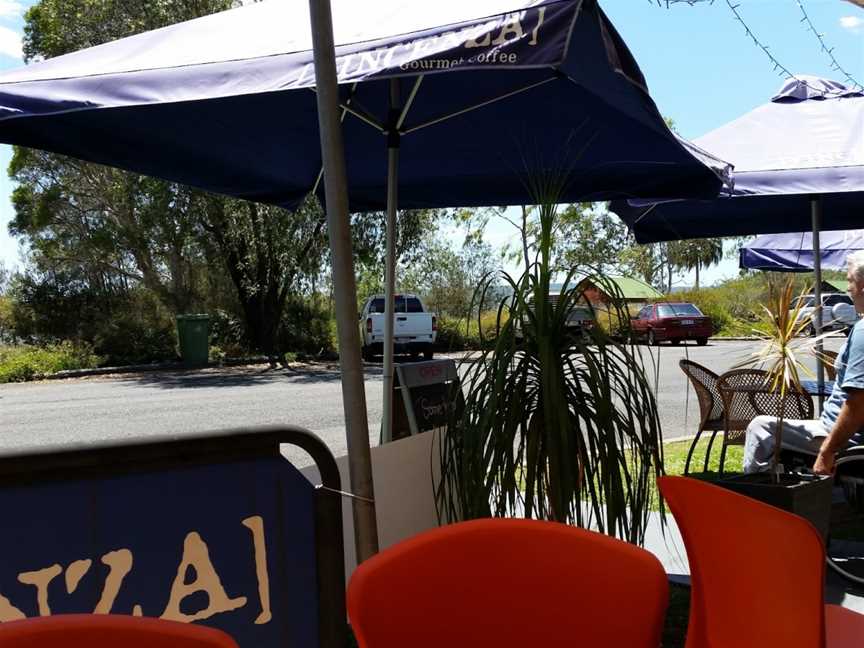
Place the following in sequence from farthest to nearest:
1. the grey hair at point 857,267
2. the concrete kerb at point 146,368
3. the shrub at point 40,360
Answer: the concrete kerb at point 146,368, the shrub at point 40,360, the grey hair at point 857,267

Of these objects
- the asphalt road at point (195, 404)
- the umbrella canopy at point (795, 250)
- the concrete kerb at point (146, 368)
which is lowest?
the asphalt road at point (195, 404)

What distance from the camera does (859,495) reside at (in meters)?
4.50

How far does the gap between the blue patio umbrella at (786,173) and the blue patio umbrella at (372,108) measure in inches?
19.1

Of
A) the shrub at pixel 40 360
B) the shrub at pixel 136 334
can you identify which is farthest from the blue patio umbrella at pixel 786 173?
the shrub at pixel 136 334

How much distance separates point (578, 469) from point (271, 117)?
2.29 metres

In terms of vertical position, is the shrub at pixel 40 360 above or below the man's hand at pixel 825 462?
above

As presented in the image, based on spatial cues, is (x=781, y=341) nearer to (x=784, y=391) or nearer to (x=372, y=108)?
(x=784, y=391)

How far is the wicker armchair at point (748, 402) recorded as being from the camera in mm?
5273

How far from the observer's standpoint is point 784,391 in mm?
3520

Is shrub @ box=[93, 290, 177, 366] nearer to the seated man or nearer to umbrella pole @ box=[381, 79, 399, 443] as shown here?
umbrella pole @ box=[381, 79, 399, 443]

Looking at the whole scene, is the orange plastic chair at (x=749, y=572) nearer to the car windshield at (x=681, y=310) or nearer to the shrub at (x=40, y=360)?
the shrub at (x=40, y=360)

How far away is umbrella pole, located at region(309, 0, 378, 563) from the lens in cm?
230

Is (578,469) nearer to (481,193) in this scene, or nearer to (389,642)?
(389,642)

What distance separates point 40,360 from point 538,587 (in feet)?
69.4
